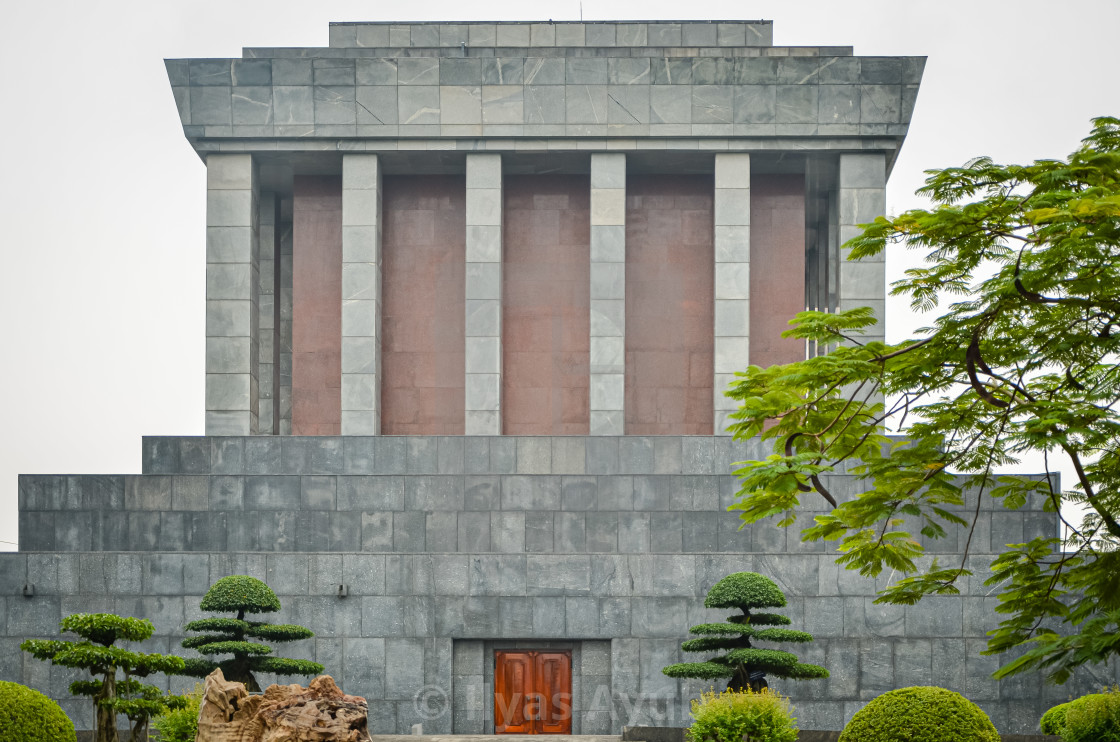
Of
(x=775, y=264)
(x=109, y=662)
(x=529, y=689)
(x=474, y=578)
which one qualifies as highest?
(x=775, y=264)

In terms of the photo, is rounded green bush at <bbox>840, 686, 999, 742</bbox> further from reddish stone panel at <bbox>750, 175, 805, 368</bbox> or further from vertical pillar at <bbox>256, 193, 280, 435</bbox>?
vertical pillar at <bbox>256, 193, 280, 435</bbox>

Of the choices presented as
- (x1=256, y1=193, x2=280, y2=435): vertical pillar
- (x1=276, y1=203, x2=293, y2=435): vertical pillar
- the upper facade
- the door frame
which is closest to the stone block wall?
the door frame

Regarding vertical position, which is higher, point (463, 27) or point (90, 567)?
point (463, 27)

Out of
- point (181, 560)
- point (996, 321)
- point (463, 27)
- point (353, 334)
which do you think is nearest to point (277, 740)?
point (996, 321)

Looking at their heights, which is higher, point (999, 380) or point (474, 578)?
point (999, 380)

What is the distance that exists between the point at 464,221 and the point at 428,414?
4.43 m

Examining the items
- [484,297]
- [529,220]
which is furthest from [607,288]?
[529,220]

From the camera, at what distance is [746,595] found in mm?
20953

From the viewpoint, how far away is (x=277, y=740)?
1444cm

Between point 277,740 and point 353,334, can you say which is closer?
point 277,740

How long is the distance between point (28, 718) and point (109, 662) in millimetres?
1505

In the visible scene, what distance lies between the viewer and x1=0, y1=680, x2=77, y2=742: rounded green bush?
16516mm

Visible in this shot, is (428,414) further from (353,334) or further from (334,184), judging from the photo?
(334,184)

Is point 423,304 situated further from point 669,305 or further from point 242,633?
point 242,633
